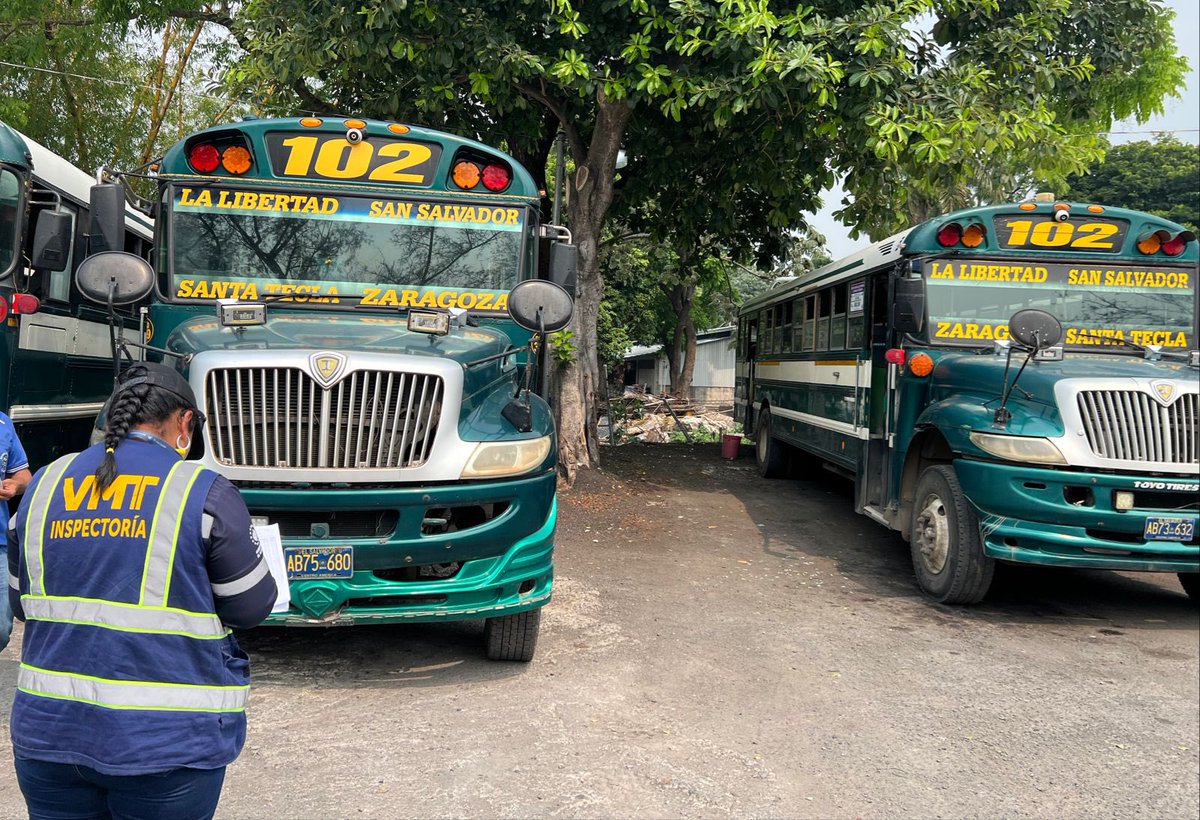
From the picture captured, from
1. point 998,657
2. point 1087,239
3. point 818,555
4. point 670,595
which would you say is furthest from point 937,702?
point 1087,239

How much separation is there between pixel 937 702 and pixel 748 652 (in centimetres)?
110

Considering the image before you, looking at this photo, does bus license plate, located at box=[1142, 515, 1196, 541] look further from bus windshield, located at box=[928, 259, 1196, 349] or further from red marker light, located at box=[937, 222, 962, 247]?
red marker light, located at box=[937, 222, 962, 247]

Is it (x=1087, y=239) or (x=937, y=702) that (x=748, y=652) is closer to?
(x=937, y=702)

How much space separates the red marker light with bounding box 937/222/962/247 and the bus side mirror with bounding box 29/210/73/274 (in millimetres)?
5820

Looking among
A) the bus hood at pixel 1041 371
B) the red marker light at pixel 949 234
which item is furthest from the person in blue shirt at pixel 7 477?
the red marker light at pixel 949 234

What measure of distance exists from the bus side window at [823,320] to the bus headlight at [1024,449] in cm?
385

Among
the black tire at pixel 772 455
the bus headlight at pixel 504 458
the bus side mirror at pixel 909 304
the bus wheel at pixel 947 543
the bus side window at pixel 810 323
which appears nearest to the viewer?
the bus headlight at pixel 504 458

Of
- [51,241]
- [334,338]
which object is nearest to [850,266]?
[334,338]

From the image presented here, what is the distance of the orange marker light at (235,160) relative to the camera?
5.51 m

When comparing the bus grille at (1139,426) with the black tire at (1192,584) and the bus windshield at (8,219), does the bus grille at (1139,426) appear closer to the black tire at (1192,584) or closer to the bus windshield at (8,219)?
the black tire at (1192,584)

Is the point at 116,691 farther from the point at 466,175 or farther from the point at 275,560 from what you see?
the point at 466,175

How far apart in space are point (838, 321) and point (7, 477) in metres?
7.43

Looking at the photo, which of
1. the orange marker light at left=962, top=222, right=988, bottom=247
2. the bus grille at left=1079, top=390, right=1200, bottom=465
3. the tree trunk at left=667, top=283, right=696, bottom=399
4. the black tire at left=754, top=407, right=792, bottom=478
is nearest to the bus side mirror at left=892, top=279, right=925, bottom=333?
the orange marker light at left=962, top=222, right=988, bottom=247

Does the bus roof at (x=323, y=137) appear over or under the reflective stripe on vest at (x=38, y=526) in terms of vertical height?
over
